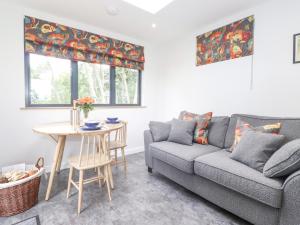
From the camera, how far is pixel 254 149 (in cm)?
151

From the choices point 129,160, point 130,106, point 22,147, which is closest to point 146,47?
point 130,106

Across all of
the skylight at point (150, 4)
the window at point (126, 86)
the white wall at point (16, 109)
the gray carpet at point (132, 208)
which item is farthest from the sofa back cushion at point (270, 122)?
the white wall at point (16, 109)

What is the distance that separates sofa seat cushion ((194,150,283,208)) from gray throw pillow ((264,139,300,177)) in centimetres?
6

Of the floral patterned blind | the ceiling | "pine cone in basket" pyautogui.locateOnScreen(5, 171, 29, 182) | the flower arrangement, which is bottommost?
"pine cone in basket" pyautogui.locateOnScreen(5, 171, 29, 182)

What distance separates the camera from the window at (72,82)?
243cm

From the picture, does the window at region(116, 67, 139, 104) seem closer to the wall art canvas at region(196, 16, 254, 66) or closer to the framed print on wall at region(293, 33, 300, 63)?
the wall art canvas at region(196, 16, 254, 66)

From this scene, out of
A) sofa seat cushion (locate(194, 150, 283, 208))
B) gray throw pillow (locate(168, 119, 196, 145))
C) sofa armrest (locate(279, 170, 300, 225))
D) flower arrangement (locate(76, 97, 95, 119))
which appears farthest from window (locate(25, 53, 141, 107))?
sofa armrest (locate(279, 170, 300, 225))

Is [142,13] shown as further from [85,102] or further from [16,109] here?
[16,109]

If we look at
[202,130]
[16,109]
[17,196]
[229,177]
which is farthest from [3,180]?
[202,130]

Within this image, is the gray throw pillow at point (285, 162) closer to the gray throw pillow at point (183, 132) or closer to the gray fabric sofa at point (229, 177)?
the gray fabric sofa at point (229, 177)

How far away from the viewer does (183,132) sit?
2293 mm

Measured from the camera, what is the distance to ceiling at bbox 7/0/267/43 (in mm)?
2160

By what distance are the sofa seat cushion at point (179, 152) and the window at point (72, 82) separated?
1.44 m

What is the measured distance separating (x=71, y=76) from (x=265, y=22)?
2919 millimetres
